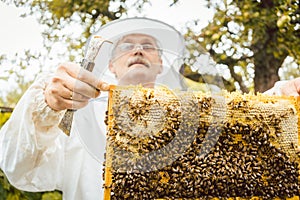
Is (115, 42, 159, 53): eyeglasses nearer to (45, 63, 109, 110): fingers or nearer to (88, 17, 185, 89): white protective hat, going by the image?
(88, 17, 185, 89): white protective hat

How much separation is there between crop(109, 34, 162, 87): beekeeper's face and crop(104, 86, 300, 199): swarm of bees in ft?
0.89

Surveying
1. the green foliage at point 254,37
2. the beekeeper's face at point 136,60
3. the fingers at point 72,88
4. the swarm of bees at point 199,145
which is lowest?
the swarm of bees at point 199,145

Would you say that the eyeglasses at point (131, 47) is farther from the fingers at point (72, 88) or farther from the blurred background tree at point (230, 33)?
the blurred background tree at point (230, 33)

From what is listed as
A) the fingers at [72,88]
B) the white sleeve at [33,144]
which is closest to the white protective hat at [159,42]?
the fingers at [72,88]

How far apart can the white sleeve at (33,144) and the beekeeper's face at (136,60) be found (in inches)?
13.2

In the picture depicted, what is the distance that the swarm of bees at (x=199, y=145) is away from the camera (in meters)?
1.48

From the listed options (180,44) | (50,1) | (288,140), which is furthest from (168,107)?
(50,1)

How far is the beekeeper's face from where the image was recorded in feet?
5.86

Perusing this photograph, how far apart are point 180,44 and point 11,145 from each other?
3.24 ft

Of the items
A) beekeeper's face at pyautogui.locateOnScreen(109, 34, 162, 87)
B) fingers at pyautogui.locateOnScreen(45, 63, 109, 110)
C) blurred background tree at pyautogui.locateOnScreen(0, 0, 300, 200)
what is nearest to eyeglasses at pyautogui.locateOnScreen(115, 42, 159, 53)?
beekeeper's face at pyautogui.locateOnScreen(109, 34, 162, 87)

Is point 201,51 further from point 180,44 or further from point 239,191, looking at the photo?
point 239,191

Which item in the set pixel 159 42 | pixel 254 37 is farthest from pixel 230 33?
pixel 159 42

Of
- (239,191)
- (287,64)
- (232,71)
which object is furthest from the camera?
(287,64)

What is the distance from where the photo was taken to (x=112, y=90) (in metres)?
1.48
